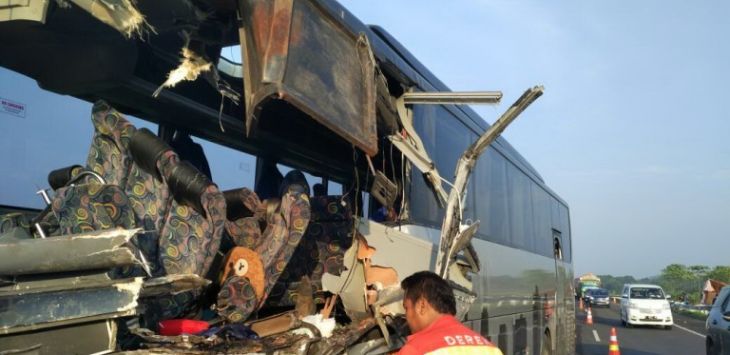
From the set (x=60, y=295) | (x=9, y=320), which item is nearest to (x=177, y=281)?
(x=60, y=295)

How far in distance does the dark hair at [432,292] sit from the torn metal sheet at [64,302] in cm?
119

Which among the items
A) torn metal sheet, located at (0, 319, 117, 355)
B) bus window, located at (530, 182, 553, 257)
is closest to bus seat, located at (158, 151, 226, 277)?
torn metal sheet, located at (0, 319, 117, 355)

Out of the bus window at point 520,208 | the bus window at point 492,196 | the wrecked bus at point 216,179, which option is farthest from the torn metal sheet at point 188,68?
the bus window at point 520,208

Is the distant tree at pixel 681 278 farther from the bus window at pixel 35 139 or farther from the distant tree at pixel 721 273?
the bus window at pixel 35 139

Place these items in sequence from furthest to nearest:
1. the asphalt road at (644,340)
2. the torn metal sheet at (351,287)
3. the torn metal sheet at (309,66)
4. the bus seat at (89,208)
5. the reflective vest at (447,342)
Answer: the asphalt road at (644,340) < the torn metal sheet at (351,287) < the bus seat at (89,208) < the torn metal sheet at (309,66) < the reflective vest at (447,342)

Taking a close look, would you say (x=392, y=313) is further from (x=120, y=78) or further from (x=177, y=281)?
(x=120, y=78)

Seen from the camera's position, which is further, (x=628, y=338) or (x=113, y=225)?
(x=628, y=338)

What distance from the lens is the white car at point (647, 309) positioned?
79.0ft

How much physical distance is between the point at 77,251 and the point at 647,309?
25.6 m

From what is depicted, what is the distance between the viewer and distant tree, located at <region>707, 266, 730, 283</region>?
181 feet

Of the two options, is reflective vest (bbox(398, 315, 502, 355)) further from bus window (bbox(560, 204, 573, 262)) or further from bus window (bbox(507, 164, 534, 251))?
bus window (bbox(560, 204, 573, 262))

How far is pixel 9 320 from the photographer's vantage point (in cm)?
220

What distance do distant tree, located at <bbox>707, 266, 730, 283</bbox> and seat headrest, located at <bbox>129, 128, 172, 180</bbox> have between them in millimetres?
60846

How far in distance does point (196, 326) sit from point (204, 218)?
68 cm
